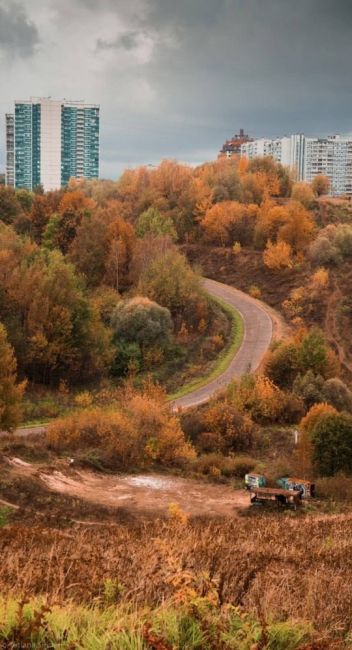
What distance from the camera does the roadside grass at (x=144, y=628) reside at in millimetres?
4055

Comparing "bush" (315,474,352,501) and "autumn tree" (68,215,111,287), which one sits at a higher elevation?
"autumn tree" (68,215,111,287)

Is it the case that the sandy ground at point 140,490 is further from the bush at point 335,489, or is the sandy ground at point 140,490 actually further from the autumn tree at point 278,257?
the autumn tree at point 278,257

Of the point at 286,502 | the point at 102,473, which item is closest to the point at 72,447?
the point at 102,473

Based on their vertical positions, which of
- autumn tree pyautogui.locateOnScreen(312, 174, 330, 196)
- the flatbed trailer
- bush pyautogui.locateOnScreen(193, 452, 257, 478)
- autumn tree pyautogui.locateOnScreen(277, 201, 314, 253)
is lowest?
bush pyautogui.locateOnScreen(193, 452, 257, 478)

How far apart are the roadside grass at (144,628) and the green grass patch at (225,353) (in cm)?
3184

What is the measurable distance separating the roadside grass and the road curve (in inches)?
1106

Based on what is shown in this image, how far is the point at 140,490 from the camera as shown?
68.3 ft

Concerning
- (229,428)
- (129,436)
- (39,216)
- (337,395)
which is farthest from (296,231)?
(129,436)

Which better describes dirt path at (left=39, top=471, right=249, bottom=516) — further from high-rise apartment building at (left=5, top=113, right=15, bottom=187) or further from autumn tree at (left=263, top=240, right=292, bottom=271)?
high-rise apartment building at (left=5, top=113, right=15, bottom=187)

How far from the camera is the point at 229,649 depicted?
13.8 ft

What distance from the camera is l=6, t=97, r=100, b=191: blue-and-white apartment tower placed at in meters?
108

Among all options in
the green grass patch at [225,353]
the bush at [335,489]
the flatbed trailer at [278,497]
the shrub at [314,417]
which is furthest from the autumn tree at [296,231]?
the flatbed trailer at [278,497]

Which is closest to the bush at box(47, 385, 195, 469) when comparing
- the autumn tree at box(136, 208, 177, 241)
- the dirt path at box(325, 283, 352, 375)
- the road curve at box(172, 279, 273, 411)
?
the road curve at box(172, 279, 273, 411)

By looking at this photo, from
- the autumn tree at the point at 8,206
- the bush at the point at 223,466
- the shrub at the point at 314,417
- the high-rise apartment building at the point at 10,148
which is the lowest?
the bush at the point at 223,466
